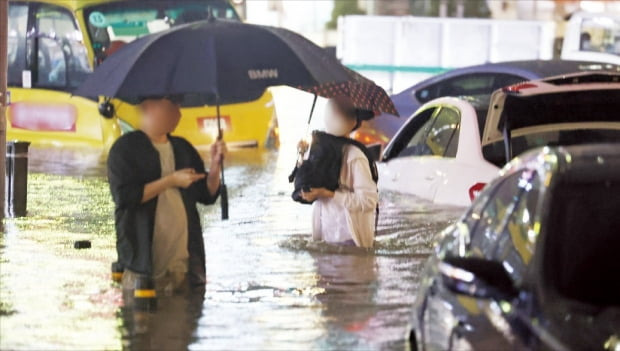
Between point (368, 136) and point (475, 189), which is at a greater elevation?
point (475, 189)

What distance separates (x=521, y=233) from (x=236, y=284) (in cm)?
475

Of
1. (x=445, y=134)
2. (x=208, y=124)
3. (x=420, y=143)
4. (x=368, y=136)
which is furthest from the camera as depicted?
(x=208, y=124)

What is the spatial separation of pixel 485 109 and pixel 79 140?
30.0ft

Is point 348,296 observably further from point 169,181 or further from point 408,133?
point 408,133

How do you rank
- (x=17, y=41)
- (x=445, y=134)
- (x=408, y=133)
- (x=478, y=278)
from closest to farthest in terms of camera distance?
(x=478, y=278) < (x=445, y=134) < (x=408, y=133) < (x=17, y=41)

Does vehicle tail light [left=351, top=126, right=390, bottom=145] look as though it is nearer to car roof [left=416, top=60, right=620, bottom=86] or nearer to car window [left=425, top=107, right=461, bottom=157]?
car roof [left=416, top=60, right=620, bottom=86]

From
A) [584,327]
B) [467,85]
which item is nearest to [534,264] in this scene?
[584,327]

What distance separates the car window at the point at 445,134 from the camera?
1234 centimetres

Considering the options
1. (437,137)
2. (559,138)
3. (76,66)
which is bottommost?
(76,66)

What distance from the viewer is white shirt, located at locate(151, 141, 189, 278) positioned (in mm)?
9594

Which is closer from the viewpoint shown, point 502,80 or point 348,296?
point 348,296

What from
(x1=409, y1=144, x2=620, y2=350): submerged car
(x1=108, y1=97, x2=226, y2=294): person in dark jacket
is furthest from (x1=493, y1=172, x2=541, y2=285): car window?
(x1=108, y1=97, x2=226, y2=294): person in dark jacket

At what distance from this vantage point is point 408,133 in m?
13.5

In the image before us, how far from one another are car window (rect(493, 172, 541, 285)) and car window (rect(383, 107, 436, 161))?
650cm
